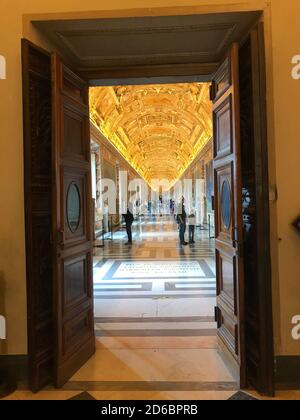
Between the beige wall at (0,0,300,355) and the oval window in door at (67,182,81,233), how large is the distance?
18.4 inches

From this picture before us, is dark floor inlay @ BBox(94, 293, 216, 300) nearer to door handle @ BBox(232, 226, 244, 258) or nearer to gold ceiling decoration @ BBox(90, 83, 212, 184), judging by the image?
door handle @ BBox(232, 226, 244, 258)

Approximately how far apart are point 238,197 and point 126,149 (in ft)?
66.4

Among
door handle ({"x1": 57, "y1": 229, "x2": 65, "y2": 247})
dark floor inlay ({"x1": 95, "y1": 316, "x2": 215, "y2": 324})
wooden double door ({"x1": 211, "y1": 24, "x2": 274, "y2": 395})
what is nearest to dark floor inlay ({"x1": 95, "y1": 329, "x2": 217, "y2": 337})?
dark floor inlay ({"x1": 95, "y1": 316, "x2": 215, "y2": 324})

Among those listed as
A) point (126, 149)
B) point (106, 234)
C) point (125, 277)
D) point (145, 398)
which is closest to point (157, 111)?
point (126, 149)

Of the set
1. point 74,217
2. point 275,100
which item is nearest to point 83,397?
point 74,217

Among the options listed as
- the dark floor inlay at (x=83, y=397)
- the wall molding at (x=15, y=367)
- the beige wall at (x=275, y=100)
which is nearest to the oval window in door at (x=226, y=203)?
the beige wall at (x=275, y=100)

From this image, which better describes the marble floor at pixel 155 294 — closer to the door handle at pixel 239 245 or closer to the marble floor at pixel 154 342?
the marble floor at pixel 154 342

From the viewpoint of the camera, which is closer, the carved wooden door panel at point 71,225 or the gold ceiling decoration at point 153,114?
the carved wooden door panel at point 71,225

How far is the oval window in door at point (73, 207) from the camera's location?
338 centimetres

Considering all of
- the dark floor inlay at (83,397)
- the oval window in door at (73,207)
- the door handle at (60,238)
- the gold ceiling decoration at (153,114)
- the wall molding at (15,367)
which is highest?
the gold ceiling decoration at (153,114)

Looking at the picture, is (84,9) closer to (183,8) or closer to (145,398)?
(183,8)

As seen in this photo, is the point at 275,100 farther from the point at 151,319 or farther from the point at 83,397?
the point at 151,319

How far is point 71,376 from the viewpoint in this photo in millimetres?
3242

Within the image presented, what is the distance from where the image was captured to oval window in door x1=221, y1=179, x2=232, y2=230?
11.0 feet
